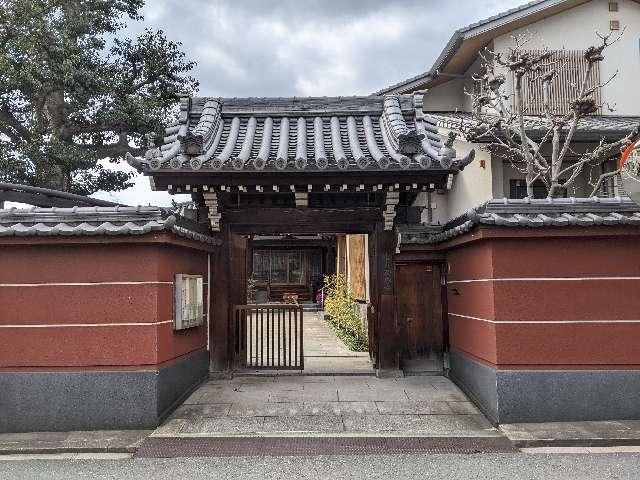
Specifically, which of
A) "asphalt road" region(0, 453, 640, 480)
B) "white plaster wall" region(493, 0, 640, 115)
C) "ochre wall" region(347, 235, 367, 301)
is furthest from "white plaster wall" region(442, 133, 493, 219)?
"asphalt road" region(0, 453, 640, 480)

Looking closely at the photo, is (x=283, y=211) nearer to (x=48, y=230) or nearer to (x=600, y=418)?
(x=48, y=230)

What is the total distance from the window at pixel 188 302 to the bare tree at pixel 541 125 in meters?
7.71

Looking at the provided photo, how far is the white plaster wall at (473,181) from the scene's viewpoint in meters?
15.1

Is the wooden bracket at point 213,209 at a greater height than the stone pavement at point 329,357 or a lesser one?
greater

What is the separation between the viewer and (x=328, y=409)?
25.4 feet

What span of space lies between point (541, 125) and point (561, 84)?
363 centimetres

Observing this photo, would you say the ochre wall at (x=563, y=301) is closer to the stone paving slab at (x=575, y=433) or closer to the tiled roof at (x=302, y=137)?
the stone paving slab at (x=575, y=433)

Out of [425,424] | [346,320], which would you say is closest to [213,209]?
[425,424]

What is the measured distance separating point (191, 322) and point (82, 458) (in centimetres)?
282

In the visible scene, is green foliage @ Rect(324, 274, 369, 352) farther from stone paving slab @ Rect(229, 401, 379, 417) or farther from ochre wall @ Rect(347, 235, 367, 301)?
stone paving slab @ Rect(229, 401, 379, 417)

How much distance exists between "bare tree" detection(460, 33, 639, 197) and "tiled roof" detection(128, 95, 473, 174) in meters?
2.87

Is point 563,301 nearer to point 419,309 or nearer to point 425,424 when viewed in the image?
point 425,424

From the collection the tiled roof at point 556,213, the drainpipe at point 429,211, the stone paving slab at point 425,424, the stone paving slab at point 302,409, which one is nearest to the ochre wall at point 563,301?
the tiled roof at point 556,213

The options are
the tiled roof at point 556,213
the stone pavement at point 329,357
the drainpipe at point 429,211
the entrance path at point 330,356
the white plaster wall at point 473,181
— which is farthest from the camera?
the drainpipe at point 429,211
